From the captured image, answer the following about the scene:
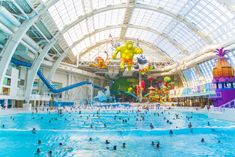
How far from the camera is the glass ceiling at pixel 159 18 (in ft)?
110

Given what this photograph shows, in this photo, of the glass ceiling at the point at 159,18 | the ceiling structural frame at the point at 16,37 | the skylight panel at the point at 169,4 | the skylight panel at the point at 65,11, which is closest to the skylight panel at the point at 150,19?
the glass ceiling at the point at 159,18

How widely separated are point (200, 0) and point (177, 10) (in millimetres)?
6201

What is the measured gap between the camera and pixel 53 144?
9438mm

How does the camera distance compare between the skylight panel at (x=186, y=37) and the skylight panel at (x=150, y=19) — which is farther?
the skylight panel at (x=150, y=19)

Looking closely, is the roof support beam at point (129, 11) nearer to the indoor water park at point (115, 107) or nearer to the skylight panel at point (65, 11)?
the indoor water park at point (115, 107)

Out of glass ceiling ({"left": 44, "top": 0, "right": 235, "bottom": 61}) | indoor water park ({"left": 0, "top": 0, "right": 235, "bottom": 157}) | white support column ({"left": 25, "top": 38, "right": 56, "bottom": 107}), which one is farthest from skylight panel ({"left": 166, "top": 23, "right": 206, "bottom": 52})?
white support column ({"left": 25, "top": 38, "right": 56, "bottom": 107})

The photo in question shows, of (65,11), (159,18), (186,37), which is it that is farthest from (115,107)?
(186,37)

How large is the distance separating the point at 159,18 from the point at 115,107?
63.1ft

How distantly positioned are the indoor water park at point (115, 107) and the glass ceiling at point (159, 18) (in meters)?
0.19

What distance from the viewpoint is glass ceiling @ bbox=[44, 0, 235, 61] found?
33656 mm

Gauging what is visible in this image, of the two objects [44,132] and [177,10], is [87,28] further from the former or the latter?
[44,132]

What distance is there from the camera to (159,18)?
147 ft

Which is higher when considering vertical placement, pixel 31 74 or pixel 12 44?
pixel 12 44

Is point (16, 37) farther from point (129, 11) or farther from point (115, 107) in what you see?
point (129, 11)
